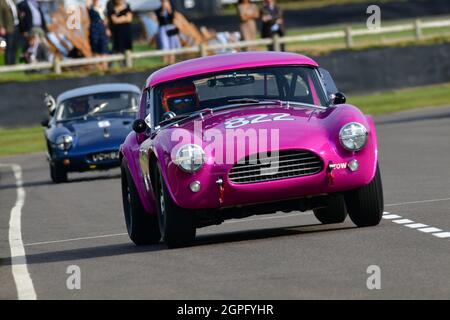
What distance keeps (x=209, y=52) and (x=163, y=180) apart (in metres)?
26.1

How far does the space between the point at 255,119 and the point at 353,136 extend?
746 mm

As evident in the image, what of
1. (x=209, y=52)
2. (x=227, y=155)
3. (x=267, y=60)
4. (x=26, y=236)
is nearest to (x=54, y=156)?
(x=26, y=236)

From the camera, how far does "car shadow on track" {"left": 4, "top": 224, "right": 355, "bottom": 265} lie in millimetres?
11430

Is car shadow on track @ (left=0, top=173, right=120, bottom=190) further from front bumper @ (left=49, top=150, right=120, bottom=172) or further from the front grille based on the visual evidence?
the front grille

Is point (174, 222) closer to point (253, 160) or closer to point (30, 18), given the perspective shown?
point (253, 160)

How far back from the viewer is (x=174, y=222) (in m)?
10.9

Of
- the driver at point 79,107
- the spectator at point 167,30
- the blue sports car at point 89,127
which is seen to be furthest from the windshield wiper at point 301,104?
the spectator at point 167,30

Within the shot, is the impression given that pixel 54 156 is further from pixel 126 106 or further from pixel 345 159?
pixel 345 159

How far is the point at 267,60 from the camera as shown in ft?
40.1

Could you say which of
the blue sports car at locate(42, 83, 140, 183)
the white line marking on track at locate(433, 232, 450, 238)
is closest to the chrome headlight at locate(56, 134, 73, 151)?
the blue sports car at locate(42, 83, 140, 183)

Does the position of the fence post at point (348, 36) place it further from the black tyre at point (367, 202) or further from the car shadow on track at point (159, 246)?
the black tyre at point (367, 202)

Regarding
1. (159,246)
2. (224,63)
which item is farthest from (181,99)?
(159,246)

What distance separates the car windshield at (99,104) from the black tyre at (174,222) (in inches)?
465

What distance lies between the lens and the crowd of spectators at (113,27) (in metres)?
34.3
